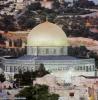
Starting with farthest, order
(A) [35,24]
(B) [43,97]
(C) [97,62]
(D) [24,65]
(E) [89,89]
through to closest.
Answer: (A) [35,24] < (C) [97,62] < (D) [24,65] < (E) [89,89] < (B) [43,97]

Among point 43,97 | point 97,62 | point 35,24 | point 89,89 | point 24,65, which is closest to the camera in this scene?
point 43,97

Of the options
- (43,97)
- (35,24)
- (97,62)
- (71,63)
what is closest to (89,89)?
(43,97)

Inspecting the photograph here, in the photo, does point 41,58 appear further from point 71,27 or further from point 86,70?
point 71,27

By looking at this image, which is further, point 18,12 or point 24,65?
point 18,12

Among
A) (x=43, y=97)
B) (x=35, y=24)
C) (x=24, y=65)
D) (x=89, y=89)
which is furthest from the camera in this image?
(x=35, y=24)

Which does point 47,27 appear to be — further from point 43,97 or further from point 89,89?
point 43,97

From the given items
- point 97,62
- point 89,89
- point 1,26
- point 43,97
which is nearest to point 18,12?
point 1,26
